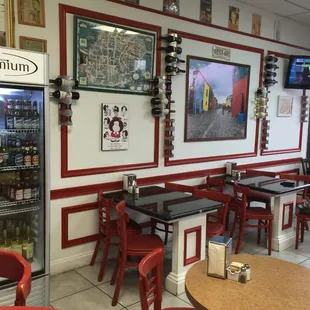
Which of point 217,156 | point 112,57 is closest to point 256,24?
point 217,156

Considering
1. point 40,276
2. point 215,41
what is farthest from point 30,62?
point 215,41

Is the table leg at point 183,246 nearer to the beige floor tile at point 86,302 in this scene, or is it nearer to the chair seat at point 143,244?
the chair seat at point 143,244

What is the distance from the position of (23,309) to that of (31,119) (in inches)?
68.0

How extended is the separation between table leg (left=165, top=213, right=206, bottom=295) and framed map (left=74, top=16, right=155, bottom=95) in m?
1.61

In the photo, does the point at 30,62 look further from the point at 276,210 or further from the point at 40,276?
the point at 276,210

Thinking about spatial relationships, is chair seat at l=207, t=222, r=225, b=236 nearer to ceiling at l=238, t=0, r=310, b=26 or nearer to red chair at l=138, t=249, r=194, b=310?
red chair at l=138, t=249, r=194, b=310

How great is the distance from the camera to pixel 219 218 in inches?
149

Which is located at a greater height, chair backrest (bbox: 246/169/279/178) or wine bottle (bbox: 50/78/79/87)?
wine bottle (bbox: 50/78/79/87)

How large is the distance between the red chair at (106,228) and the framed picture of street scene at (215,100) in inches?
58.4

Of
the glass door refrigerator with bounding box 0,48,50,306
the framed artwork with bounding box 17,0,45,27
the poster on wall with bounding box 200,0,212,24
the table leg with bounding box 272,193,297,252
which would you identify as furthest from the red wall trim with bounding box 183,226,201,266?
the poster on wall with bounding box 200,0,212,24

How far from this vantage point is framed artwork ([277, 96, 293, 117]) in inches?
228

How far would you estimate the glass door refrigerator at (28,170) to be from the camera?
2.57 m

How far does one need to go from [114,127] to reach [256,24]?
289 cm

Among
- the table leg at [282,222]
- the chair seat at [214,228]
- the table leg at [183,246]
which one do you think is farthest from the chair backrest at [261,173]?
the table leg at [183,246]
